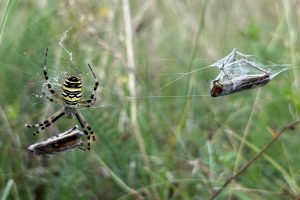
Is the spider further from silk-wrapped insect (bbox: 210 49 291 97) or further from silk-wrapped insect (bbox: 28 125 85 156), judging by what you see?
silk-wrapped insect (bbox: 210 49 291 97)

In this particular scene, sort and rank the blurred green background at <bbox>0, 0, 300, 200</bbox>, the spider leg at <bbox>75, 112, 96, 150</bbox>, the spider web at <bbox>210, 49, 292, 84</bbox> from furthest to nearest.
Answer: the blurred green background at <bbox>0, 0, 300, 200</bbox> < the spider leg at <bbox>75, 112, 96, 150</bbox> < the spider web at <bbox>210, 49, 292, 84</bbox>

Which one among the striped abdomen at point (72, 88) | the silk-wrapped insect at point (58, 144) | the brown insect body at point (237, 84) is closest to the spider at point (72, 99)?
the striped abdomen at point (72, 88)

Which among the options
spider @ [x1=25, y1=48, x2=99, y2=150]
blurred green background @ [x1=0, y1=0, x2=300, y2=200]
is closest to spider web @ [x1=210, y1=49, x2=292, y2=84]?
blurred green background @ [x1=0, y1=0, x2=300, y2=200]

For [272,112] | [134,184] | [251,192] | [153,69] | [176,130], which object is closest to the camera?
[251,192]

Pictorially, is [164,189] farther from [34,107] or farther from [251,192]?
[34,107]

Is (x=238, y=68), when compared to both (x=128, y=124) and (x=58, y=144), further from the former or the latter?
(x=128, y=124)

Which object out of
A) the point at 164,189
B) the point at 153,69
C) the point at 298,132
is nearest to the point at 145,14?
the point at 153,69

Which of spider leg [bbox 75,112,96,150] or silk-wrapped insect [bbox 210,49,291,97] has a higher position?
silk-wrapped insect [bbox 210,49,291,97]
